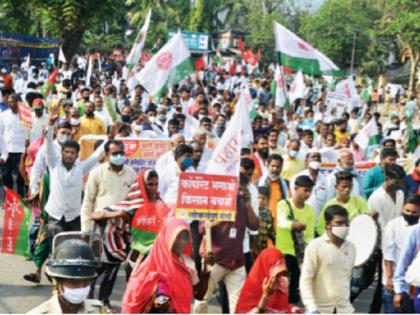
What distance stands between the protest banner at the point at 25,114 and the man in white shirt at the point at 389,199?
A: 225 inches

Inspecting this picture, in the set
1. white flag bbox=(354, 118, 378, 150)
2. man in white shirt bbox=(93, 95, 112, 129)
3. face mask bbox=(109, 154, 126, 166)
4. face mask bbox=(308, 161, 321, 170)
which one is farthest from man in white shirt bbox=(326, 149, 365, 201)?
man in white shirt bbox=(93, 95, 112, 129)


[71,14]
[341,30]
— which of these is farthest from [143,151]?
[341,30]

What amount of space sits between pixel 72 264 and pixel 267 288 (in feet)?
5.41

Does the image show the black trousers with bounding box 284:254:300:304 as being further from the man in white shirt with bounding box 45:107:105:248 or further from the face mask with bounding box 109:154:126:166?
the man in white shirt with bounding box 45:107:105:248

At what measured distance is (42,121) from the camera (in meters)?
12.3

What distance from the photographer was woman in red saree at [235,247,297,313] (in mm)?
5156

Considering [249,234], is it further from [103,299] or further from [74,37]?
[74,37]

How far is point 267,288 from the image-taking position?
16.9ft

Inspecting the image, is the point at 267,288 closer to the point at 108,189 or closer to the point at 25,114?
the point at 108,189

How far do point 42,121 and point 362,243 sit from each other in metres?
6.50

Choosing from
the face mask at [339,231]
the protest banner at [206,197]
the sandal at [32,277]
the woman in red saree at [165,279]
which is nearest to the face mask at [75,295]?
the woman in red saree at [165,279]

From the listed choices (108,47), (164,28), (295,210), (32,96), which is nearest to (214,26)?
(164,28)

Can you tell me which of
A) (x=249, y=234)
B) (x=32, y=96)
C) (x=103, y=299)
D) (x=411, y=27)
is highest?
(x=411, y=27)

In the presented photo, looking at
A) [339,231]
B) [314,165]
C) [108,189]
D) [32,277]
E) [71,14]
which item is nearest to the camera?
[339,231]
